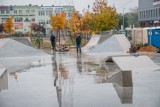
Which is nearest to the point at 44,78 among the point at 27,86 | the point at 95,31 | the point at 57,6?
the point at 27,86

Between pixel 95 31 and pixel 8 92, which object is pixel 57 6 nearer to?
pixel 95 31

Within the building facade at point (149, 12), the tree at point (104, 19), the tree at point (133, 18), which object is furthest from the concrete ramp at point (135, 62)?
the tree at point (133, 18)

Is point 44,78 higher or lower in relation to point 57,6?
lower

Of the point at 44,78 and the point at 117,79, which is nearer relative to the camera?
the point at 117,79

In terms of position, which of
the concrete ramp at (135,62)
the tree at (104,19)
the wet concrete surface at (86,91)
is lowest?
the wet concrete surface at (86,91)

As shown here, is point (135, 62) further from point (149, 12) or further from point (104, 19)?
point (149, 12)

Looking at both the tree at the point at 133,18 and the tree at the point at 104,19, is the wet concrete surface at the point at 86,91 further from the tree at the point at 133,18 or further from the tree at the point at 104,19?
the tree at the point at 133,18

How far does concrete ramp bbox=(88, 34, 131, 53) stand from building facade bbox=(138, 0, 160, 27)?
127 ft

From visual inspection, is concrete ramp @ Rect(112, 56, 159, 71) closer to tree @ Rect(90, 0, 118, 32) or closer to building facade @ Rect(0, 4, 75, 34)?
tree @ Rect(90, 0, 118, 32)

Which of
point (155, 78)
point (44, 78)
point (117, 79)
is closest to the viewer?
point (117, 79)

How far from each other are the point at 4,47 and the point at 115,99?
22.7m

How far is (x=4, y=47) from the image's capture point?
103 feet

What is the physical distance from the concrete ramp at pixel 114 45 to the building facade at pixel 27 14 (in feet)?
245

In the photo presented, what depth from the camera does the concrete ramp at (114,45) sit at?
32.1 metres
